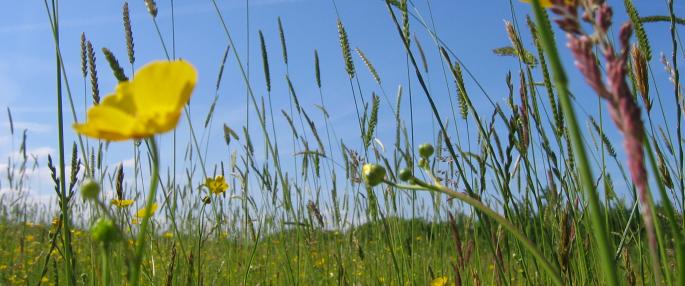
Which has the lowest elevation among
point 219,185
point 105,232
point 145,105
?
point 105,232

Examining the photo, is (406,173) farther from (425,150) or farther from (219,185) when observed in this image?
(219,185)

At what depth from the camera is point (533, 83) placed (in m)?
1.22

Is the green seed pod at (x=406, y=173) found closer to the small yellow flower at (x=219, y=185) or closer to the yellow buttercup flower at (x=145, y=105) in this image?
the yellow buttercup flower at (x=145, y=105)

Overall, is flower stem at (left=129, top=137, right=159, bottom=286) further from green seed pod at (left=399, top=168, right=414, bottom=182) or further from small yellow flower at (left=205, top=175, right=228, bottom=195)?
small yellow flower at (left=205, top=175, right=228, bottom=195)

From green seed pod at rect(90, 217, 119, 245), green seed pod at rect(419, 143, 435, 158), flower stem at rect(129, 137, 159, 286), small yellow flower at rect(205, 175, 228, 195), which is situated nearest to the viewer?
A: flower stem at rect(129, 137, 159, 286)

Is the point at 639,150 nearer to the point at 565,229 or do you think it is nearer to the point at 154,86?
the point at 154,86

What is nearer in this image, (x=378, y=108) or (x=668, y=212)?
(x=668, y=212)

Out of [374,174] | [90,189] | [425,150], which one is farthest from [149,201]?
[425,150]

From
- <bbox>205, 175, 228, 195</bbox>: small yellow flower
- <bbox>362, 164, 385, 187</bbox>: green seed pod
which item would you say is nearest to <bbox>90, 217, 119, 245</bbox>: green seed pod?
<bbox>362, 164, 385, 187</bbox>: green seed pod

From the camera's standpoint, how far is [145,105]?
57 centimetres

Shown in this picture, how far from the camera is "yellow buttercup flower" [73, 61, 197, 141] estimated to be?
51 centimetres

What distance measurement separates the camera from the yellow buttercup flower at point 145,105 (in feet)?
1.68

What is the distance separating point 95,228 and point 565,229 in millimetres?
764

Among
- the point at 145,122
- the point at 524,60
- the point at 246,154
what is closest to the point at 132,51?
the point at 246,154
